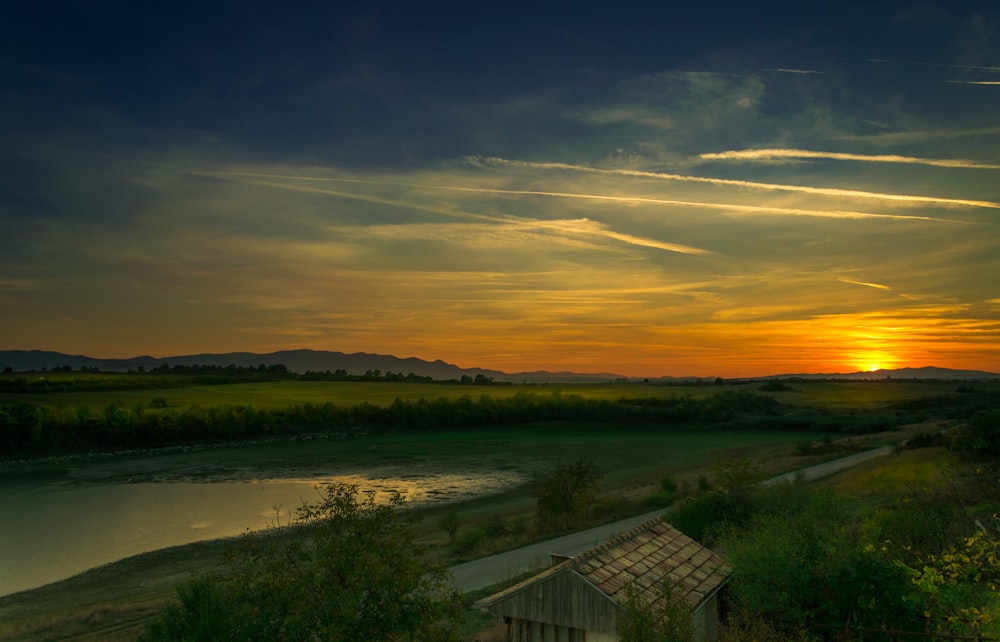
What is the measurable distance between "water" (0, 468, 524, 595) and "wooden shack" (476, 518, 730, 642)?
85.5 ft

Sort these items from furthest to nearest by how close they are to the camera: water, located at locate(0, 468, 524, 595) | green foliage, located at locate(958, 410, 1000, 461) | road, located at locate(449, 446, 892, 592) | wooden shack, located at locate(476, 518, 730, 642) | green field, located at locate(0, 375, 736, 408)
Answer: green field, located at locate(0, 375, 736, 408) → green foliage, located at locate(958, 410, 1000, 461) → water, located at locate(0, 468, 524, 595) → road, located at locate(449, 446, 892, 592) → wooden shack, located at locate(476, 518, 730, 642)

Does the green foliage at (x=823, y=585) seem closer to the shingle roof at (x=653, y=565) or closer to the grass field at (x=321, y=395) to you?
the shingle roof at (x=653, y=565)

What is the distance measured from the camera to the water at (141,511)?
34.8 meters

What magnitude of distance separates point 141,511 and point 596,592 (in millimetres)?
42009

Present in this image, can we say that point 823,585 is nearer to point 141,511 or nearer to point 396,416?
point 141,511

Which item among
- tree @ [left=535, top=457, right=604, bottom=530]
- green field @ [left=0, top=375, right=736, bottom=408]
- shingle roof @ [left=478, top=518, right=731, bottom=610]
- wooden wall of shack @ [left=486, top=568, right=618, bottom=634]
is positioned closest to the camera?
wooden wall of shack @ [left=486, top=568, right=618, bottom=634]

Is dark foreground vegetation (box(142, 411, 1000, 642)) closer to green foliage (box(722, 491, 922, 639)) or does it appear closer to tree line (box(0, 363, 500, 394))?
green foliage (box(722, 491, 922, 639))

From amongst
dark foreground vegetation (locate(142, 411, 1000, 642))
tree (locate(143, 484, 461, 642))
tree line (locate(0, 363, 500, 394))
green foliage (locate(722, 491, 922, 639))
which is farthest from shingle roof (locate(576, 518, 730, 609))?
tree line (locate(0, 363, 500, 394))

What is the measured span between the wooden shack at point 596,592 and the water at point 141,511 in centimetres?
2606

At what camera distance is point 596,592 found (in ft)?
42.1

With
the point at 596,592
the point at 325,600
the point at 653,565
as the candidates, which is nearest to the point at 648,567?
the point at 653,565

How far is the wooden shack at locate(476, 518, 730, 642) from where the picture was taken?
12.9 m

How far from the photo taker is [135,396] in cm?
10112

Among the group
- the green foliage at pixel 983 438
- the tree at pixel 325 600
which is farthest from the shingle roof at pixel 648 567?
the green foliage at pixel 983 438
